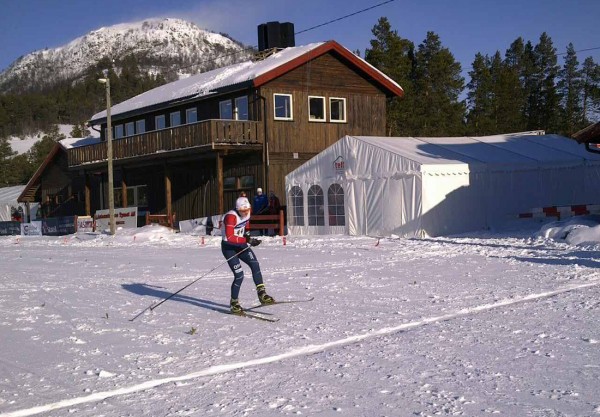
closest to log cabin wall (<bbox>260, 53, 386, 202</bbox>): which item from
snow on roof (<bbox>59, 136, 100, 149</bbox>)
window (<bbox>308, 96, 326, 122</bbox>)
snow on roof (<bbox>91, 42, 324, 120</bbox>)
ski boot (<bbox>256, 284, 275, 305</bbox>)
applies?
window (<bbox>308, 96, 326, 122</bbox>)

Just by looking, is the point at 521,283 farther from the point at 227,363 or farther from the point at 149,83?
the point at 149,83

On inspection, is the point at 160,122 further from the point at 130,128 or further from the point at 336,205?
the point at 336,205

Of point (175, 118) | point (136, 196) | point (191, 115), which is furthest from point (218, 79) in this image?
point (136, 196)

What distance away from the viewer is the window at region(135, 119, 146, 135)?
37.5 m

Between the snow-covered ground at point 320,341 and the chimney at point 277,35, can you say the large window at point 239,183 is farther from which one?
the snow-covered ground at point 320,341

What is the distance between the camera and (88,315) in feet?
33.2

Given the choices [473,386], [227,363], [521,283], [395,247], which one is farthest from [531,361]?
[395,247]

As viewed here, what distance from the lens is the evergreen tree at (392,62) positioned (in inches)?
1902

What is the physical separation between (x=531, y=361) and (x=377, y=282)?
19.5ft

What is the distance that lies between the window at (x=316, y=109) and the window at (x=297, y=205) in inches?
235

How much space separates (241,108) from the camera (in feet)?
101

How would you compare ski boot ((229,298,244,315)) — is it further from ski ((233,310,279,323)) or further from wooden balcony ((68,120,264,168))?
wooden balcony ((68,120,264,168))

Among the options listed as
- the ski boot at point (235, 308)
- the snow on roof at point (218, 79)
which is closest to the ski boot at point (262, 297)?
the ski boot at point (235, 308)

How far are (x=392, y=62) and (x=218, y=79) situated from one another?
63.1 feet
